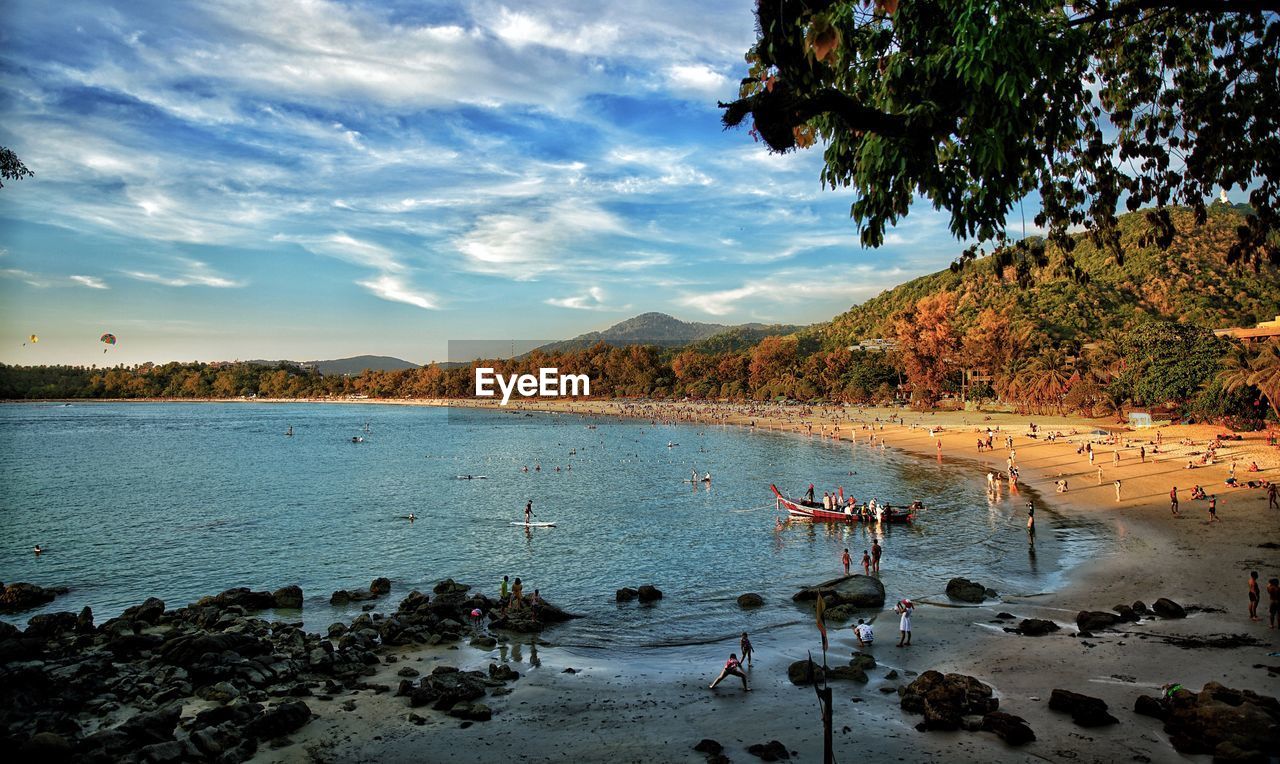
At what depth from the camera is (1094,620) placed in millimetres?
20469

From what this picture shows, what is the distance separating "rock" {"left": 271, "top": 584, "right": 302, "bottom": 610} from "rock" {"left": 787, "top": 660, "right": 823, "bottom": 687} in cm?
1858

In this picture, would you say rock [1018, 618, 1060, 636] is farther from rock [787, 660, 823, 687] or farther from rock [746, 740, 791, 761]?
rock [746, 740, 791, 761]

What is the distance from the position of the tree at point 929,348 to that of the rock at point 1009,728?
104m

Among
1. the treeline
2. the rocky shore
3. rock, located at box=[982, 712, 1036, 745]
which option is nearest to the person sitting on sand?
rock, located at box=[982, 712, 1036, 745]

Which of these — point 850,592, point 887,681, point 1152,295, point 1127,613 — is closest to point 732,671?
point 887,681

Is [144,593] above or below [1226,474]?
below

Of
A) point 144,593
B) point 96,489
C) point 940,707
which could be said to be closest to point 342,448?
point 96,489

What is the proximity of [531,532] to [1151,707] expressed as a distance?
31165mm

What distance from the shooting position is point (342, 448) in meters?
99.7

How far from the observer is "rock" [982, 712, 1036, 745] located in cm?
1370

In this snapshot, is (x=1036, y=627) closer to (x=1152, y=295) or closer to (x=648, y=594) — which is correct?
(x=648, y=594)

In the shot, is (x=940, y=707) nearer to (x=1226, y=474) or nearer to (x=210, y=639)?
(x=210, y=639)

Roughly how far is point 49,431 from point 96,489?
337 ft

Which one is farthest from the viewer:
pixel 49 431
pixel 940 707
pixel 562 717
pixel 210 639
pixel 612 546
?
pixel 49 431
